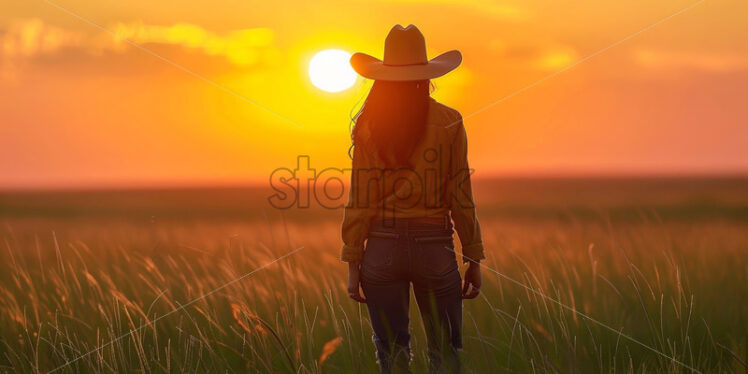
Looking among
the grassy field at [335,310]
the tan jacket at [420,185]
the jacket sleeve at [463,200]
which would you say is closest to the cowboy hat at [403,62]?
the tan jacket at [420,185]

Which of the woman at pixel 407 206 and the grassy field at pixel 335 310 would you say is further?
the grassy field at pixel 335 310

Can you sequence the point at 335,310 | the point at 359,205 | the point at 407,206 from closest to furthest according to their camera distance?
1. the point at 407,206
2. the point at 359,205
3. the point at 335,310

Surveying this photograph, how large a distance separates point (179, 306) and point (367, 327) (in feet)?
5.74

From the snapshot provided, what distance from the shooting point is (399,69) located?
11.7ft

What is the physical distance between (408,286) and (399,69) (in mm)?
1182

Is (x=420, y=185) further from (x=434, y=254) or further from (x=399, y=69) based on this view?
(x=399, y=69)

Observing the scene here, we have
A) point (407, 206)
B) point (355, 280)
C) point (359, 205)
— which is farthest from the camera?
point (355, 280)

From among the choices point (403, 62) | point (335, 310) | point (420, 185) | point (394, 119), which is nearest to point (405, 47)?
point (403, 62)

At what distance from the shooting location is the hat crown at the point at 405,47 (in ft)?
12.0

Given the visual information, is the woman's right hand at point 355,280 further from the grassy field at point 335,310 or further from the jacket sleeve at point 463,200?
the jacket sleeve at point 463,200

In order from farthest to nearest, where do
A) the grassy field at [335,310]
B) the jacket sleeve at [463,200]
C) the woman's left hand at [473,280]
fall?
the grassy field at [335,310]
the woman's left hand at [473,280]
the jacket sleeve at [463,200]

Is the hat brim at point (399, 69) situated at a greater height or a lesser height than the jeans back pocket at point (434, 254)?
greater

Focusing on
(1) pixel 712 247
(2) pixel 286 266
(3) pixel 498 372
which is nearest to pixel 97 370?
(2) pixel 286 266

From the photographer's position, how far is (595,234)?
8.30 m
